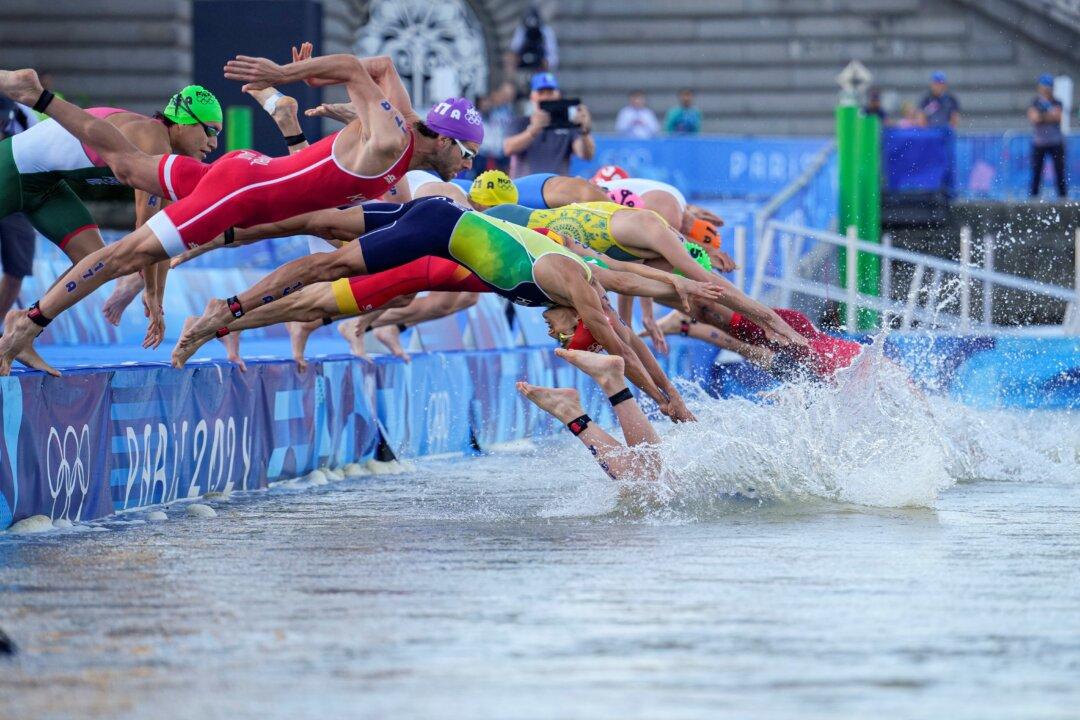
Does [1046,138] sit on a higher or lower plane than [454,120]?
higher

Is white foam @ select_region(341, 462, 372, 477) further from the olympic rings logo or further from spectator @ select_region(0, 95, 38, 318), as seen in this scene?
the olympic rings logo

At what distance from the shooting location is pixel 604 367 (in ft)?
30.4

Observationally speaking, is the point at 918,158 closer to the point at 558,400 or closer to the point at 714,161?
the point at 714,161

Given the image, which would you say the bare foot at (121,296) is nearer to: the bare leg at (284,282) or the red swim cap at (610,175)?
the bare leg at (284,282)

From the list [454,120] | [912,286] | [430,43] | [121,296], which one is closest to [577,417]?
[454,120]

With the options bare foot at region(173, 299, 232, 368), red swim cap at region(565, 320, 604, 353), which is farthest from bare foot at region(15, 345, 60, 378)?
red swim cap at region(565, 320, 604, 353)

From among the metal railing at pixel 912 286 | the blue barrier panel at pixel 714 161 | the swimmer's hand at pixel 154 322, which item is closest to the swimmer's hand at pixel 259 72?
the swimmer's hand at pixel 154 322

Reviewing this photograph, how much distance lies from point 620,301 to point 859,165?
10.2m

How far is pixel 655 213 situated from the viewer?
11.6 m

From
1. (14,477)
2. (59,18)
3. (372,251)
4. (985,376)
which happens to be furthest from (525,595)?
(59,18)

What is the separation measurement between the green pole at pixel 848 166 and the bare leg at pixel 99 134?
Result: 13704 millimetres

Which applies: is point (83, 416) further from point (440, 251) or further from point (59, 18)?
point (59, 18)

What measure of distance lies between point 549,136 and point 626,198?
3892 mm

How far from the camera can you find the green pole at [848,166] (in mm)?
22141
